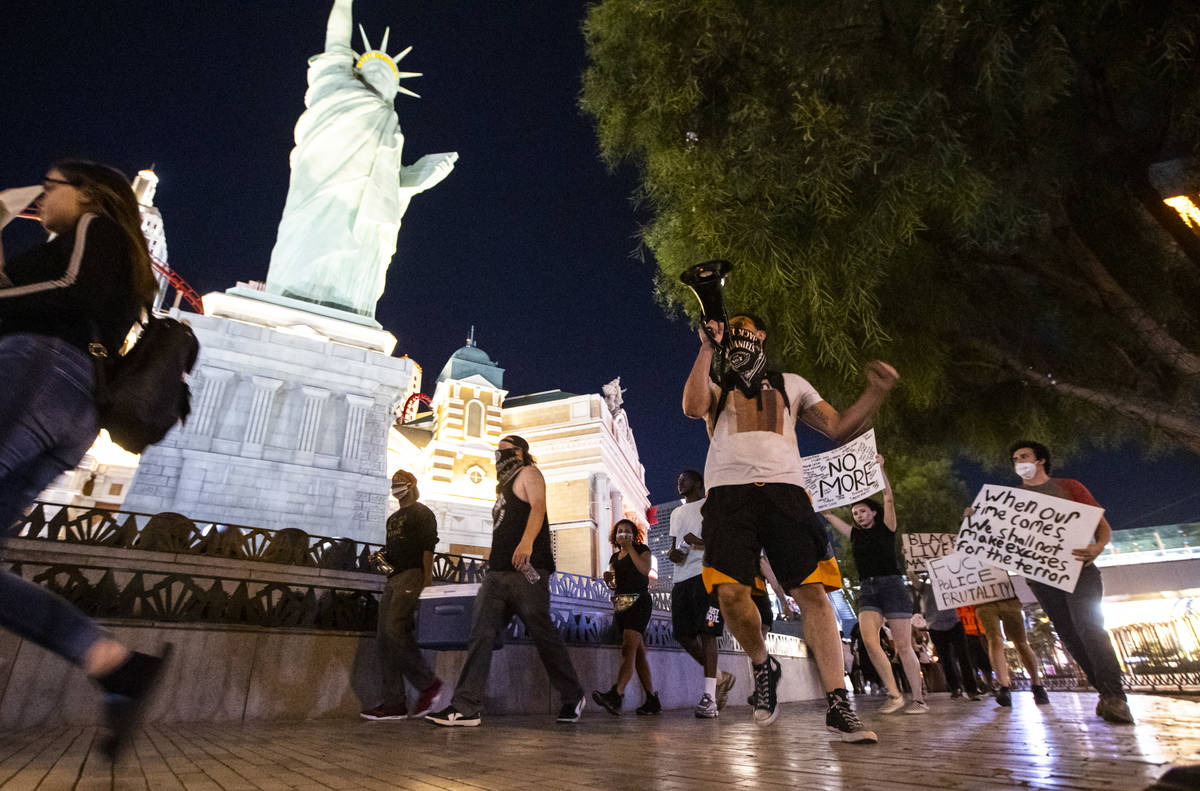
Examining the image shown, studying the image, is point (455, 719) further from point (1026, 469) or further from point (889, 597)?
point (1026, 469)

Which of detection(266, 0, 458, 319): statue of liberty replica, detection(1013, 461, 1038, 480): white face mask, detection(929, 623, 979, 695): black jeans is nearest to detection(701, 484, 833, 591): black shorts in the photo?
detection(1013, 461, 1038, 480): white face mask

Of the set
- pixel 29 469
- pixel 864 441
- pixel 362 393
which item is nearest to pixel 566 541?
pixel 362 393

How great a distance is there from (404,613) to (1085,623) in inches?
207

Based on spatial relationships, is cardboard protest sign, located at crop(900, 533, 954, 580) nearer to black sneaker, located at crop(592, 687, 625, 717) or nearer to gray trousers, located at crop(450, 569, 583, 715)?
black sneaker, located at crop(592, 687, 625, 717)

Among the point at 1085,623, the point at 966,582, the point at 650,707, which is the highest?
the point at 966,582

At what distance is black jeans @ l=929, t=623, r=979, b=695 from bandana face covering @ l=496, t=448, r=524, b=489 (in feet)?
22.9

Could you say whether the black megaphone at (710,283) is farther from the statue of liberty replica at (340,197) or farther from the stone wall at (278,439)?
the statue of liberty replica at (340,197)

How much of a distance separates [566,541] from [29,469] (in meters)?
32.3

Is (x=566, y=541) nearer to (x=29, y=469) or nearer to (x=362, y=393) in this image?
(x=362, y=393)

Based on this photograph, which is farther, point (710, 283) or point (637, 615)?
point (637, 615)

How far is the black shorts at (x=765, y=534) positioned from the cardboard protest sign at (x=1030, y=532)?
244 centimetres

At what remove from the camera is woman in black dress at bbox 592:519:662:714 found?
640 centimetres

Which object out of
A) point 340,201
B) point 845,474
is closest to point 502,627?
point 845,474

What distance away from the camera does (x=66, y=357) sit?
2.10 metres
